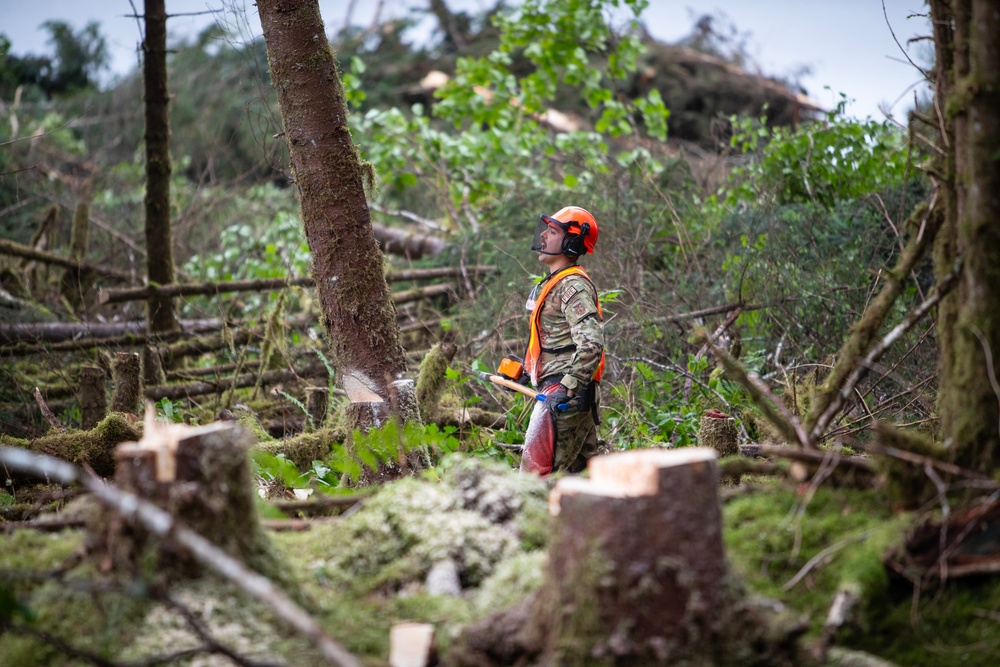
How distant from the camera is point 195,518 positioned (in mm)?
2760

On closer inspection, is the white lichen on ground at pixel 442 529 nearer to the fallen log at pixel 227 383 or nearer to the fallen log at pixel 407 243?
the fallen log at pixel 227 383

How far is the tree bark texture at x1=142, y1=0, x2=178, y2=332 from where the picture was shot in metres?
8.51

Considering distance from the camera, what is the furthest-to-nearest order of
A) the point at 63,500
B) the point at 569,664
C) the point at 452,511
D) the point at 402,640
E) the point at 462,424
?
the point at 462,424, the point at 63,500, the point at 452,511, the point at 402,640, the point at 569,664

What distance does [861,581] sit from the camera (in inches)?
113

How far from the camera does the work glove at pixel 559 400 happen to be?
223 inches

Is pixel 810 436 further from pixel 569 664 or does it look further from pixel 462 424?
pixel 462 424

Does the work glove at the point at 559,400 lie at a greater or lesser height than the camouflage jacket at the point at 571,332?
lesser

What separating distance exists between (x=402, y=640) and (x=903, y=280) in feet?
8.28

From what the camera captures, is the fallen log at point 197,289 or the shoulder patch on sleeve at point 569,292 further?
the fallen log at point 197,289

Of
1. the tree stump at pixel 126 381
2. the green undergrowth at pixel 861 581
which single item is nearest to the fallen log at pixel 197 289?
the tree stump at pixel 126 381

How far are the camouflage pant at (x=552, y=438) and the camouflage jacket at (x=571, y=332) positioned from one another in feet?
0.53

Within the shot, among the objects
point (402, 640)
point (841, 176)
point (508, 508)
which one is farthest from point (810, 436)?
point (841, 176)

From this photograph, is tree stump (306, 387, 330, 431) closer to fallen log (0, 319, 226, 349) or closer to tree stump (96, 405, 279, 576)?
fallen log (0, 319, 226, 349)

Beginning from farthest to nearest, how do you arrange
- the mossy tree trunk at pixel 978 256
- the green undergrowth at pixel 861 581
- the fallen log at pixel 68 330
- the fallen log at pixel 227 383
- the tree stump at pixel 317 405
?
the fallen log at pixel 68 330 → the fallen log at pixel 227 383 → the tree stump at pixel 317 405 → the mossy tree trunk at pixel 978 256 → the green undergrowth at pixel 861 581
